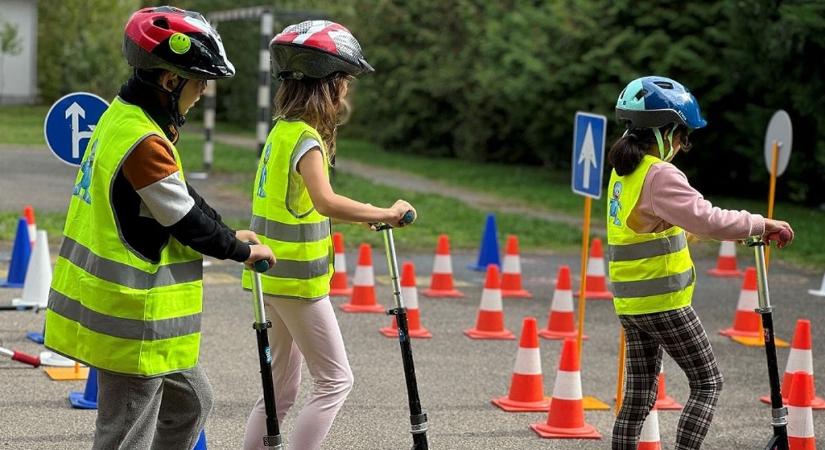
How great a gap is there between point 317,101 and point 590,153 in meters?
3.39

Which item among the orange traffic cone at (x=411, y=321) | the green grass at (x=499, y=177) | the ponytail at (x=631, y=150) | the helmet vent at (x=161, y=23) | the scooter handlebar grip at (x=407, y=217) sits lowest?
the orange traffic cone at (x=411, y=321)

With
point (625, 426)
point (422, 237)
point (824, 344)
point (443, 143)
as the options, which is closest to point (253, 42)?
point (443, 143)

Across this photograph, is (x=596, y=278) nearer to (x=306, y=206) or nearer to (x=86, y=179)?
(x=306, y=206)

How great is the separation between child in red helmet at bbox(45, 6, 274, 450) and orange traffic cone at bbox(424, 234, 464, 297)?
7313mm

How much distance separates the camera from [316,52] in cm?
499

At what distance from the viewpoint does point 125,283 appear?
4133 mm

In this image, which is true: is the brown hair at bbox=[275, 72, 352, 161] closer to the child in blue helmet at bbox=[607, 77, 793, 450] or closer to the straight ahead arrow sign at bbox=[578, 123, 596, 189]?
the child in blue helmet at bbox=[607, 77, 793, 450]

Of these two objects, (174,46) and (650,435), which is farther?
(650,435)

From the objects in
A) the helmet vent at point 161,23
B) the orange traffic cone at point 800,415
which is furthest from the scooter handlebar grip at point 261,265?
the orange traffic cone at point 800,415

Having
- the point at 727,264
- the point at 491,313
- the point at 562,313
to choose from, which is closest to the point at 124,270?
the point at 491,313

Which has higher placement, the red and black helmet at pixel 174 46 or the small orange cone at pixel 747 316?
the red and black helmet at pixel 174 46

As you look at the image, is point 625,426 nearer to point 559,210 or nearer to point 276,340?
point 276,340

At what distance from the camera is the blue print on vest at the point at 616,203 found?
18.2 ft

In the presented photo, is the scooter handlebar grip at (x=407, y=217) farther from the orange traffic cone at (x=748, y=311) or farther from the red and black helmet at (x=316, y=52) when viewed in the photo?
the orange traffic cone at (x=748, y=311)
